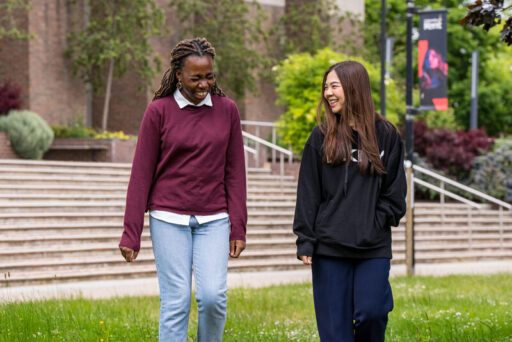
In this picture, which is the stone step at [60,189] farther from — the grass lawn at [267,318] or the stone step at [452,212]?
the stone step at [452,212]

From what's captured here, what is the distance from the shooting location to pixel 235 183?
4.62m

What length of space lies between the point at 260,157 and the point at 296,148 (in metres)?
2.71

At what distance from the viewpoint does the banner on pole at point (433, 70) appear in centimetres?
1314

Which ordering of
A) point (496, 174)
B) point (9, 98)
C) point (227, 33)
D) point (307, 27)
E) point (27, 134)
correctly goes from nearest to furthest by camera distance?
point (27, 134), point (9, 98), point (496, 174), point (227, 33), point (307, 27)

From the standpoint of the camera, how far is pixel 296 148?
2147 centimetres

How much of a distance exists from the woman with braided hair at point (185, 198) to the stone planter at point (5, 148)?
1680 cm

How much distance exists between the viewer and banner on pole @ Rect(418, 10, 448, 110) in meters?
13.1

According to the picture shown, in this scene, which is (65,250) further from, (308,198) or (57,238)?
(308,198)

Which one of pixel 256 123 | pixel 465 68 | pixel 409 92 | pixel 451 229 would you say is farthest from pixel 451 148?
pixel 465 68

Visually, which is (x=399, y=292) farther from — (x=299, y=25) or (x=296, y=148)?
(x=299, y=25)

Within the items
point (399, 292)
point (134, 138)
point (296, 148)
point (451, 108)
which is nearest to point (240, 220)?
point (399, 292)

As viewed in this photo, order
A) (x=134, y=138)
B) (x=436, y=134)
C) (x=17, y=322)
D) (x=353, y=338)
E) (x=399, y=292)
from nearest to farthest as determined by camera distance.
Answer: (x=353, y=338), (x=17, y=322), (x=399, y=292), (x=134, y=138), (x=436, y=134)

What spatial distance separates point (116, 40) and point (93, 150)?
3376 millimetres

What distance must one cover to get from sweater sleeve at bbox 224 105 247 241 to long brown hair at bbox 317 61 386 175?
1.66 ft
